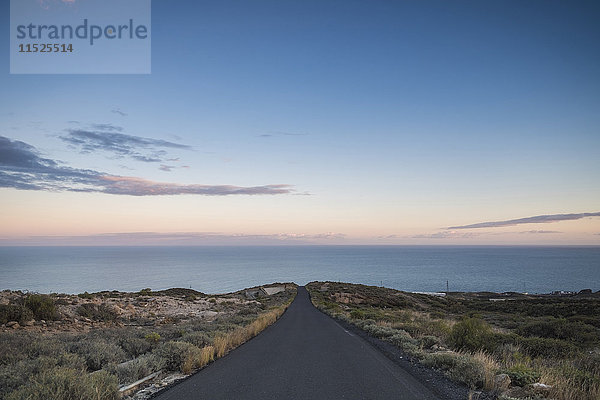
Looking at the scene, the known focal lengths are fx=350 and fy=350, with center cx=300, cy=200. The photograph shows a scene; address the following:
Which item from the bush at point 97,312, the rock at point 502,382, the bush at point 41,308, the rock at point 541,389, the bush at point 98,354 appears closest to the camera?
the rock at point 541,389

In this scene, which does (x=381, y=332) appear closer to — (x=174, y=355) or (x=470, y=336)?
(x=470, y=336)

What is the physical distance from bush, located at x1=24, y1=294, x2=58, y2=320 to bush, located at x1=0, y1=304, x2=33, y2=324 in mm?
676

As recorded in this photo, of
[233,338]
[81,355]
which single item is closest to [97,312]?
[233,338]

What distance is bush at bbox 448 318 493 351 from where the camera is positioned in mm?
11836

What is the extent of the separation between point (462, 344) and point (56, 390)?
11.8m

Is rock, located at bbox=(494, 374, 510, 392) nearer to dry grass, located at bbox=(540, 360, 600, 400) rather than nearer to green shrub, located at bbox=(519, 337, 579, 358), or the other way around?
dry grass, located at bbox=(540, 360, 600, 400)

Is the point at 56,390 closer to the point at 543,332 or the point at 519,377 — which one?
the point at 519,377

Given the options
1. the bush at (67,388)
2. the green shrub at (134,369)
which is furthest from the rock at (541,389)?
the green shrub at (134,369)

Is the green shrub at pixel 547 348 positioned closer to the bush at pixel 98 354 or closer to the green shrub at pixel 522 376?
the green shrub at pixel 522 376

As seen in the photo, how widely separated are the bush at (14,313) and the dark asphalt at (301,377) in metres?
13.1

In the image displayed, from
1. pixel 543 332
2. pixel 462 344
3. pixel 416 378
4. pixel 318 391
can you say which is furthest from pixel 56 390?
pixel 543 332

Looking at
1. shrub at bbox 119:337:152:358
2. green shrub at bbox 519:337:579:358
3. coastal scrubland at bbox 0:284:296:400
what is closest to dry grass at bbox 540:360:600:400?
green shrub at bbox 519:337:579:358

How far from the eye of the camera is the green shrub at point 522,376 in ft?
23.7

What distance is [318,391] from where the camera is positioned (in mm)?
7055
